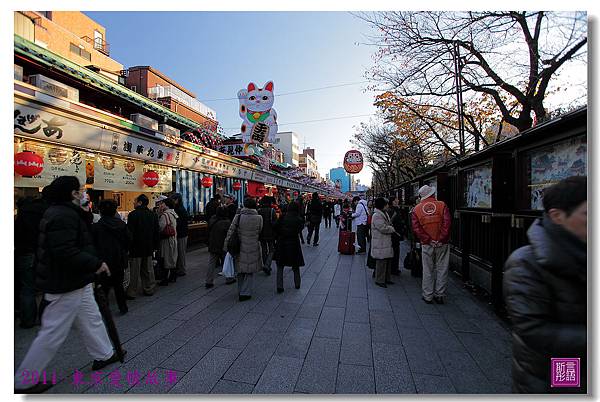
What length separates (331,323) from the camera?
3.92 meters

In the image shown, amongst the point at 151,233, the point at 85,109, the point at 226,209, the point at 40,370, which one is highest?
the point at 85,109

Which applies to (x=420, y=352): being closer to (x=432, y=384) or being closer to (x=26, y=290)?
(x=432, y=384)

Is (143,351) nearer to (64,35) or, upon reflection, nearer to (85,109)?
(85,109)

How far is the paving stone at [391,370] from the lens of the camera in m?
2.57

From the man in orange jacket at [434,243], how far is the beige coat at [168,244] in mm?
4673

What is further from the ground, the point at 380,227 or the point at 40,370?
the point at 380,227

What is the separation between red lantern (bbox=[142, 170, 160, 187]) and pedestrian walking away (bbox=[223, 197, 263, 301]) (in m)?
4.38

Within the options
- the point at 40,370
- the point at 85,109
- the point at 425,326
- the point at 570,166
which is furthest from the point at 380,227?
the point at 85,109

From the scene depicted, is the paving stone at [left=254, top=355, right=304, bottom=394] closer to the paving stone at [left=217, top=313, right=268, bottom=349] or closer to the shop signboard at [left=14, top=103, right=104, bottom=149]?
the paving stone at [left=217, top=313, right=268, bottom=349]

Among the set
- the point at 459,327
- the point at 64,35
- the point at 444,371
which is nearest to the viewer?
the point at 444,371

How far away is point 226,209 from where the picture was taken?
6.16 meters

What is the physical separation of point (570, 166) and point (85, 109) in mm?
8222

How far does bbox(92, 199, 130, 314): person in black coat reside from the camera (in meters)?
4.14

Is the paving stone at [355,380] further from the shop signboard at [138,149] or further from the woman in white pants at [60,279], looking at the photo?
the shop signboard at [138,149]
